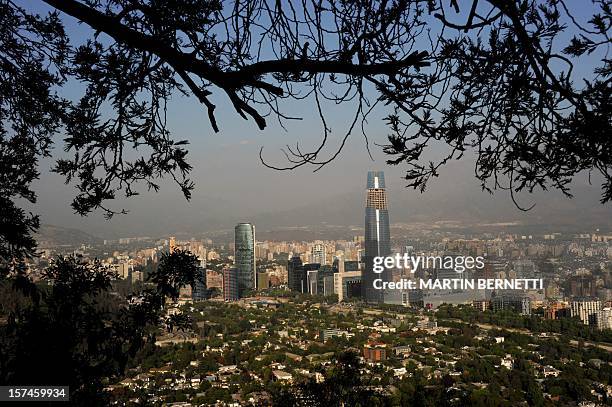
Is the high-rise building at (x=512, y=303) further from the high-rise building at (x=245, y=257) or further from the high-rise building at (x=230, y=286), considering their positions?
the high-rise building at (x=245, y=257)

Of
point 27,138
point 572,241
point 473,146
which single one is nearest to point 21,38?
point 27,138

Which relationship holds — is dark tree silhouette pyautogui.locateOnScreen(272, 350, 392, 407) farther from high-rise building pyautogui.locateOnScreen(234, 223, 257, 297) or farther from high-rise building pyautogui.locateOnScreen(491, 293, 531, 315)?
high-rise building pyautogui.locateOnScreen(234, 223, 257, 297)

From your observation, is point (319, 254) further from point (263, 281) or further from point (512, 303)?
point (512, 303)

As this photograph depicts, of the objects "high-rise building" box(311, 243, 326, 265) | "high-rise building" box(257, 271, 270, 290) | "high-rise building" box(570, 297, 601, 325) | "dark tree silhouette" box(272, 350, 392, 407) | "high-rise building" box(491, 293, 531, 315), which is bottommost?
"high-rise building" box(491, 293, 531, 315)

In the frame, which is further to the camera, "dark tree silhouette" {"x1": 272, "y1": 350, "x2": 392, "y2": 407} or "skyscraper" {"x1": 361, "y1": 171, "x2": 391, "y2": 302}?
"skyscraper" {"x1": 361, "y1": 171, "x2": 391, "y2": 302}

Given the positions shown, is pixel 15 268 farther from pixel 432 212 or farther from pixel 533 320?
pixel 432 212

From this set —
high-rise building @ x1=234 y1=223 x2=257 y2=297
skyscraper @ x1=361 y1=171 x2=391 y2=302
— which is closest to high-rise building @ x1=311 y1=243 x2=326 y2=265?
skyscraper @ x1=361 y1=171 x2=391 y2=302

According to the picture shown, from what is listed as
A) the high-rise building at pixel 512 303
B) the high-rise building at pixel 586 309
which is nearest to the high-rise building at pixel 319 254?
the high-rise building at pixel 512 303
